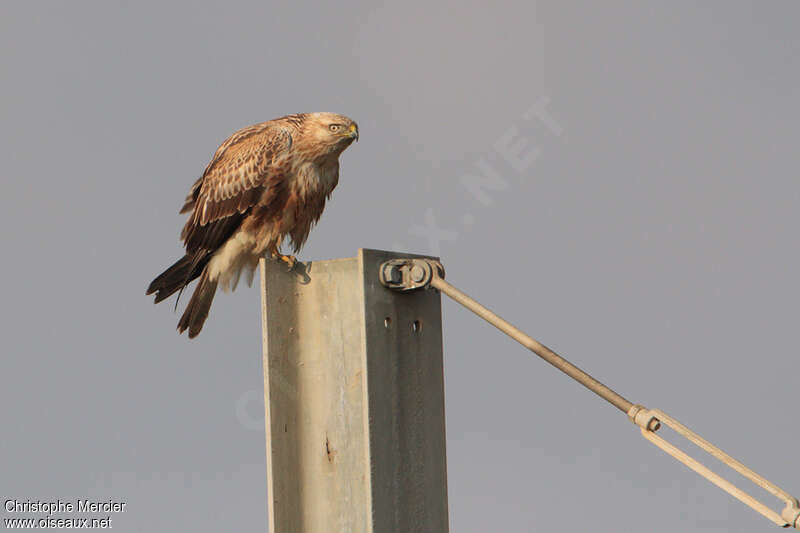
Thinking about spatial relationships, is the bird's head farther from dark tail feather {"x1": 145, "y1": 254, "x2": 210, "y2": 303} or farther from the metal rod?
the metal rod

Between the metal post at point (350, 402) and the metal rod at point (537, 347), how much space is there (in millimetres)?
268

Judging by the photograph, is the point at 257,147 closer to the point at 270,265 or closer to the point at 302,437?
the point at 270,265

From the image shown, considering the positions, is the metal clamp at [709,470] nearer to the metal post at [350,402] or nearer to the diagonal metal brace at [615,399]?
the diagonal metal brace at [615,399]

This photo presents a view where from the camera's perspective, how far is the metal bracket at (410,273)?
5.80m

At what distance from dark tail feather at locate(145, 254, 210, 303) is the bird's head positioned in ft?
4.71

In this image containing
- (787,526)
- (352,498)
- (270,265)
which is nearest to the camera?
(787,526)

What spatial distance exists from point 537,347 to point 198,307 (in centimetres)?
381

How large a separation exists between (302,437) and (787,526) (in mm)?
2699

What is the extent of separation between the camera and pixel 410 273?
19.1 ft

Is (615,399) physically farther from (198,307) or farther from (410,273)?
(198,307)

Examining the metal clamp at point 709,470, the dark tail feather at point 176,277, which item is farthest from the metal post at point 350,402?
the dark tail feather at point 176,277

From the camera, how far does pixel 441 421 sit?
6023 mm

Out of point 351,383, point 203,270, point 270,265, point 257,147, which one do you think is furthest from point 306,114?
point 351,383

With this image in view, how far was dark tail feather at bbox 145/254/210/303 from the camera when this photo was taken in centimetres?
834
